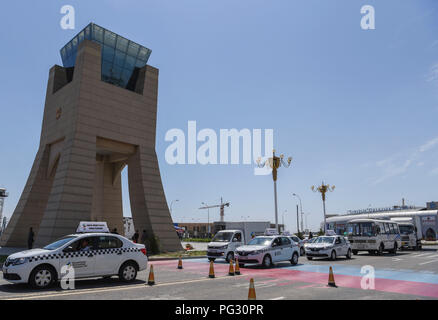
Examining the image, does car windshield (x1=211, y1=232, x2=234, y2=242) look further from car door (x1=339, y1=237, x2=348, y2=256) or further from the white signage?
car door (x1=339, y1=237, x2=348, y2=256)

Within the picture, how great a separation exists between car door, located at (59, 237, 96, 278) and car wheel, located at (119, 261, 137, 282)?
105cm

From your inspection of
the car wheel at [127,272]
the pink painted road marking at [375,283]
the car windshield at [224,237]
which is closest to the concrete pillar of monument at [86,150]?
the car windshield at [224,237]

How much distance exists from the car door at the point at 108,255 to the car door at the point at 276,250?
8.08 meters

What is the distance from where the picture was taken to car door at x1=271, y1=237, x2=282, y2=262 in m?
16.3

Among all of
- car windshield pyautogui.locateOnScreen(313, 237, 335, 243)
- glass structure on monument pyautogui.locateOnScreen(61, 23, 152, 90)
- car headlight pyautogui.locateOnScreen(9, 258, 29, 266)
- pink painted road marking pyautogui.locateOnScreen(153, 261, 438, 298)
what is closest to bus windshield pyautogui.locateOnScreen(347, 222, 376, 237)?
car windshield pyautogui.locateOnScreen(313, 237, 335, 243)

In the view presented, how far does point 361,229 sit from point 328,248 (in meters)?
7.23

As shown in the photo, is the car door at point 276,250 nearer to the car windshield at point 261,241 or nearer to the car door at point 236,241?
the car windshield at point 261,241

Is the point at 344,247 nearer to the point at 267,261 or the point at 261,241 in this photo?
the point at 261,241

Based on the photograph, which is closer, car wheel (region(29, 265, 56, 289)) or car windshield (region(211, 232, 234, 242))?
car wheel (region(29, 265, 56, 289))

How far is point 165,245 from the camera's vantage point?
1144 inches

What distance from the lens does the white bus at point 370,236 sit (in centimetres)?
2522
